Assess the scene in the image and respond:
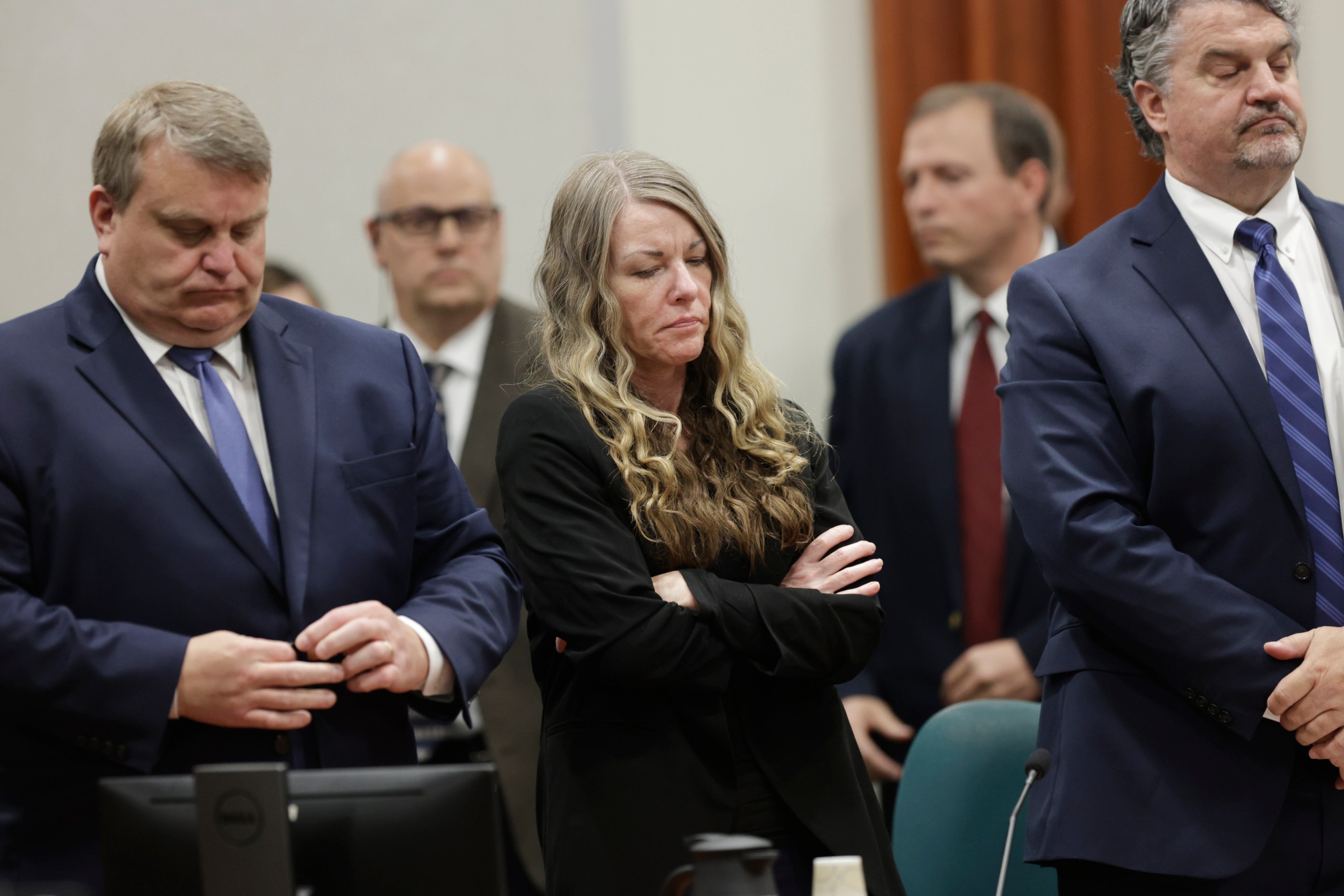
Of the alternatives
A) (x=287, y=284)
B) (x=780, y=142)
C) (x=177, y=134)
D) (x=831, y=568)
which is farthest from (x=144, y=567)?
(x=780, y=142)

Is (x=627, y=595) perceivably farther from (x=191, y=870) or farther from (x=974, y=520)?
(x=974, y=520)

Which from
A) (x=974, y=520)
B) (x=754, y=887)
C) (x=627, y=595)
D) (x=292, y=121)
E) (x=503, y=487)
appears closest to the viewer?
(x=754, y=887)

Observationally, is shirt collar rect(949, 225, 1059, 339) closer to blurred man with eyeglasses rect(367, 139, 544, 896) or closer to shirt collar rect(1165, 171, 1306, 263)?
blurred man with eyeglasses rect(367, 139, 544, 896)

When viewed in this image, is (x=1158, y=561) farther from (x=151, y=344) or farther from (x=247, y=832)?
(x=151, y=344)

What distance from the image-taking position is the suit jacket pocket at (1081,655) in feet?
7.50

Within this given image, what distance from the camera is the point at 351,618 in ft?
7.09

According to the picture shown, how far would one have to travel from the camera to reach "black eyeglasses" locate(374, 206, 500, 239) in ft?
12.9

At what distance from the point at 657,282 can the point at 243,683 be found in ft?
2.84

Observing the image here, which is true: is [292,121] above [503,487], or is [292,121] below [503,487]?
above

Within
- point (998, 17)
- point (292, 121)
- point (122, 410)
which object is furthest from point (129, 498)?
point (998, 17)

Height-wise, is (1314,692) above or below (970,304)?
below

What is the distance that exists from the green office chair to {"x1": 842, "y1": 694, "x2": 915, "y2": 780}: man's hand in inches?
39.7

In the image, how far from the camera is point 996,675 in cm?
353

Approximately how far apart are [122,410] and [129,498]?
140 mm
